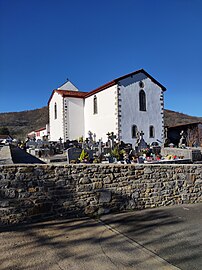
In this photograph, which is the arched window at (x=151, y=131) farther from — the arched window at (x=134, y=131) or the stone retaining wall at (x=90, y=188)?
the stone retaining wall at (x=90, y=188)

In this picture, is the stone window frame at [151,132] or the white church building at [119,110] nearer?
the white church building at [119,110]

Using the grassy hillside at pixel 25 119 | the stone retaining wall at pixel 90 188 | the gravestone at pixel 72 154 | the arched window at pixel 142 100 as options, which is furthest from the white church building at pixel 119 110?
the grassy hillside at pixel 25 119

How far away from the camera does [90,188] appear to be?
4.49 meters

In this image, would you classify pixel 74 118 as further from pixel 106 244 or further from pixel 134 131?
pixel 106 244

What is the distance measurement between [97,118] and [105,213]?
18.5 m

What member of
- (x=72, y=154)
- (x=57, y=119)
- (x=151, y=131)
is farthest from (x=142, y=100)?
(x=72, y=154)

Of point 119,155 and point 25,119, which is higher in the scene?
Answer: point 25,119

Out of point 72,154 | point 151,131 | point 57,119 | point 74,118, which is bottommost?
point 72,154

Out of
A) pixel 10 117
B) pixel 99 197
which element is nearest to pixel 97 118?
pixel 99 197

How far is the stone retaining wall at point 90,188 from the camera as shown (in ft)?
12.8

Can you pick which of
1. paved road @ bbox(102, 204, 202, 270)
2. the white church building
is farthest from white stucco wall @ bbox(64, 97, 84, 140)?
paved road @ bbox(102, 204, 202, 270)

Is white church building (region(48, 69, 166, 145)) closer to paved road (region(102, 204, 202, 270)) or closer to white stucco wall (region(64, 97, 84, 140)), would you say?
white stucco wall (region(64, 97, 84, 140))

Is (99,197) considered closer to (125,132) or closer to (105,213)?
(105,213)

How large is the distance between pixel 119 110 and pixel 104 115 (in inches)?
86.0
